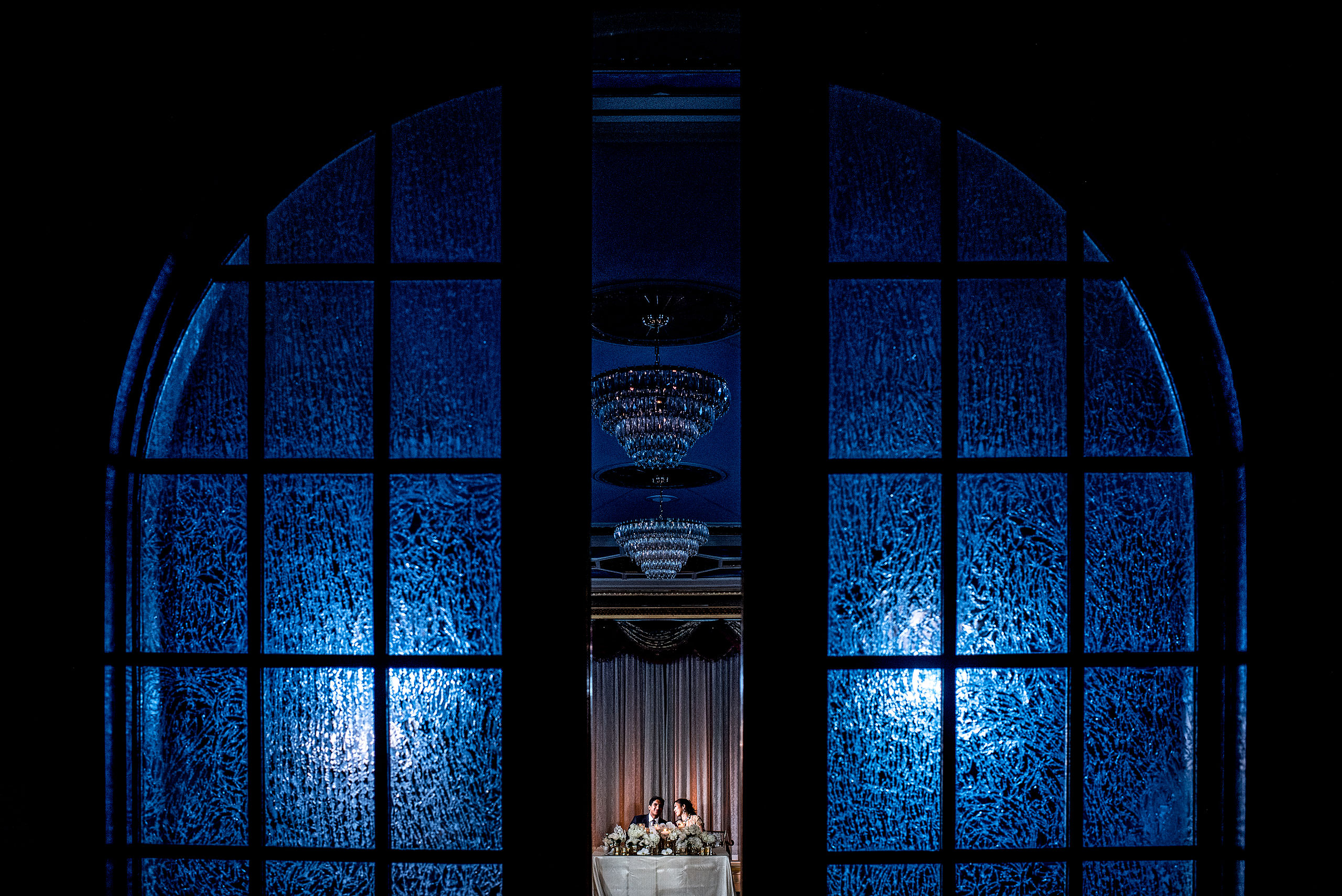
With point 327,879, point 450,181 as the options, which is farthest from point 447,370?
point 327,879

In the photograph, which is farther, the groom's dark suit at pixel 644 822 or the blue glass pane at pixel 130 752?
the groom's dark suit at pixel 644 822

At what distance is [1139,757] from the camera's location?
151 centimetres

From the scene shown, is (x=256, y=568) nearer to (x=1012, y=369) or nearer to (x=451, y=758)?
(x=451, y=758)

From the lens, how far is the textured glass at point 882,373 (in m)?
1.51

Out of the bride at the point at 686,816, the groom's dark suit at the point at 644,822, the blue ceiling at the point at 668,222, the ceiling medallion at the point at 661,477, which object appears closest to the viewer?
the blue ceiling at the point at 668,222

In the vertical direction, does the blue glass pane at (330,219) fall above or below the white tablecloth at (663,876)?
above

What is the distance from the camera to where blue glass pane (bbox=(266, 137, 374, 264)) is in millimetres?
1546

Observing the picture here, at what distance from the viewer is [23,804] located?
146cm

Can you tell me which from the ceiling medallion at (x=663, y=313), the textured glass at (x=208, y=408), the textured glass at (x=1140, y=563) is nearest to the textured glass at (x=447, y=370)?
the textured glass at (x=208, y=408)

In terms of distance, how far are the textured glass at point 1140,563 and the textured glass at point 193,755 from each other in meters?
1.34

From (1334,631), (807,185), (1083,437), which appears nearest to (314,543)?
(807,185)

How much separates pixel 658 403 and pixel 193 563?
2413mm

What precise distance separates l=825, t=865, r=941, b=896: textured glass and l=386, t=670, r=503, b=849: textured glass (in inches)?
20.7

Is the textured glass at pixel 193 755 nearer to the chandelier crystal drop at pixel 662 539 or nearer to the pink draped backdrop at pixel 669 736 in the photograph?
the chandelier crystal drop at pixel 662 539
